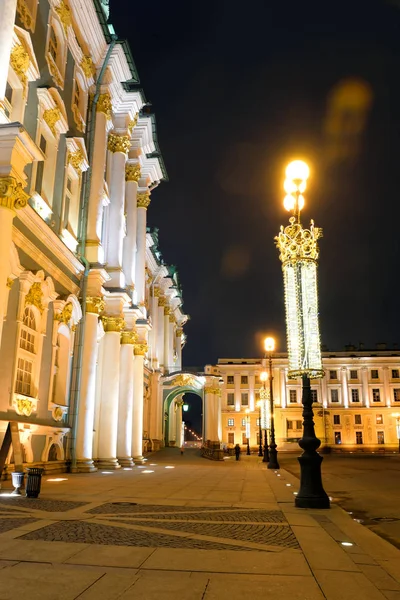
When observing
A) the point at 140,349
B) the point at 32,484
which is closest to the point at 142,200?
the point at 140,349

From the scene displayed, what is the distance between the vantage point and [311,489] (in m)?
11.3

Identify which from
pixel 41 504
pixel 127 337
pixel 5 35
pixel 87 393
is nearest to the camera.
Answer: pixel 41 504

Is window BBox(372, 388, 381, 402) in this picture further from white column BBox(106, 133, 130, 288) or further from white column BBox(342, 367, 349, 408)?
white column BBox(106, 133, 130, 288)

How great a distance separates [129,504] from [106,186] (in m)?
19.9

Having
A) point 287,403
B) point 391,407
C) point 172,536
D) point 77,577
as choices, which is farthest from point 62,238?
point 391,407

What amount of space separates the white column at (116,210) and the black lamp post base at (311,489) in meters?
17.0

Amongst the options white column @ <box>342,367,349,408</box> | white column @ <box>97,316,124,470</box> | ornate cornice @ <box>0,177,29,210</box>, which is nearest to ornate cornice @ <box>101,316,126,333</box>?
white column @ <box>97,316,124,470</box>

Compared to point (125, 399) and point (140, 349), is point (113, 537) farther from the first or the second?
point (140, 349)

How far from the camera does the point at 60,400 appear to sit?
2117 centimetres

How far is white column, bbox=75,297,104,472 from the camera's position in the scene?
2184 centimetres

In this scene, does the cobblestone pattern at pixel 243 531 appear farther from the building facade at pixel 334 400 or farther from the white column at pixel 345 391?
the white column at pixel 345 391

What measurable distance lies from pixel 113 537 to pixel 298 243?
8216 millimetres

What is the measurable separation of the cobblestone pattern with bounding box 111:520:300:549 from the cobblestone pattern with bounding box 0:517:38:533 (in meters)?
1.47

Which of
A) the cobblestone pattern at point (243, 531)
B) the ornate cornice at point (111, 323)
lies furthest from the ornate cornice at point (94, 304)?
the cobblestone pattern at point (243, 531)
